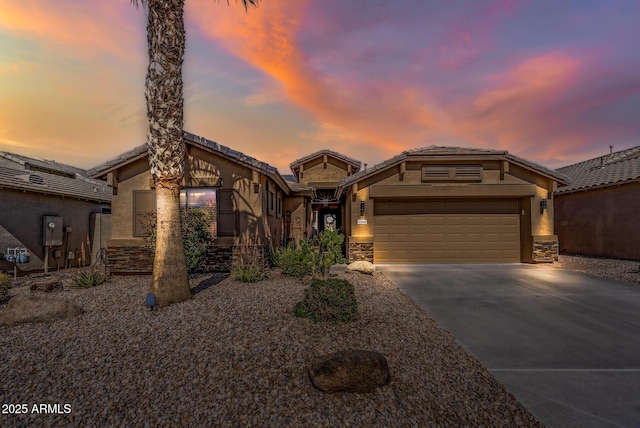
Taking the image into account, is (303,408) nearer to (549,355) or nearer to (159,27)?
(549,355)

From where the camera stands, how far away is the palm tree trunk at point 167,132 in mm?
6254

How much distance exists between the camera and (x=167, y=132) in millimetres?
6484

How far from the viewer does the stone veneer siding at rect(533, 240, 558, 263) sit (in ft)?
39.3

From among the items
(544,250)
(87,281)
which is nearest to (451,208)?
(544,250)

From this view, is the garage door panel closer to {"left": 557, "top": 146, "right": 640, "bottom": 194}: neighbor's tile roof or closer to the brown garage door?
the brown garage door

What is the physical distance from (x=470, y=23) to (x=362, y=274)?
8.41m

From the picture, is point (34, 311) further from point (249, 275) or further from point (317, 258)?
point (317, 258)

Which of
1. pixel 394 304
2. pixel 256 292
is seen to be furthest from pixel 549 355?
pixel 256 292

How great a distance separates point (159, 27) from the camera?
629 centimetres

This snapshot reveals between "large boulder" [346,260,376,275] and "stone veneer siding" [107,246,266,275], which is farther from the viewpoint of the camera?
"stone veneer siding" [107,246,266,275]

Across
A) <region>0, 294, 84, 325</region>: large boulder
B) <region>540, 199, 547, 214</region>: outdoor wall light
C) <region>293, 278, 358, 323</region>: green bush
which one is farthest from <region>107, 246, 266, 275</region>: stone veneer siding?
Result: <region>540, 199, 547, 214</region>: outdoor wall light

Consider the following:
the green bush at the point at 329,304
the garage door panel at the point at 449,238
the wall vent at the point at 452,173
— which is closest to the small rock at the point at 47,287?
the green bush at the point at 329,304

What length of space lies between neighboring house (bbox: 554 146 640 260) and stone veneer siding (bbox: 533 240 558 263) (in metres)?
3.04

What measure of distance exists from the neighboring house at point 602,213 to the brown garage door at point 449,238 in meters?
3.79
